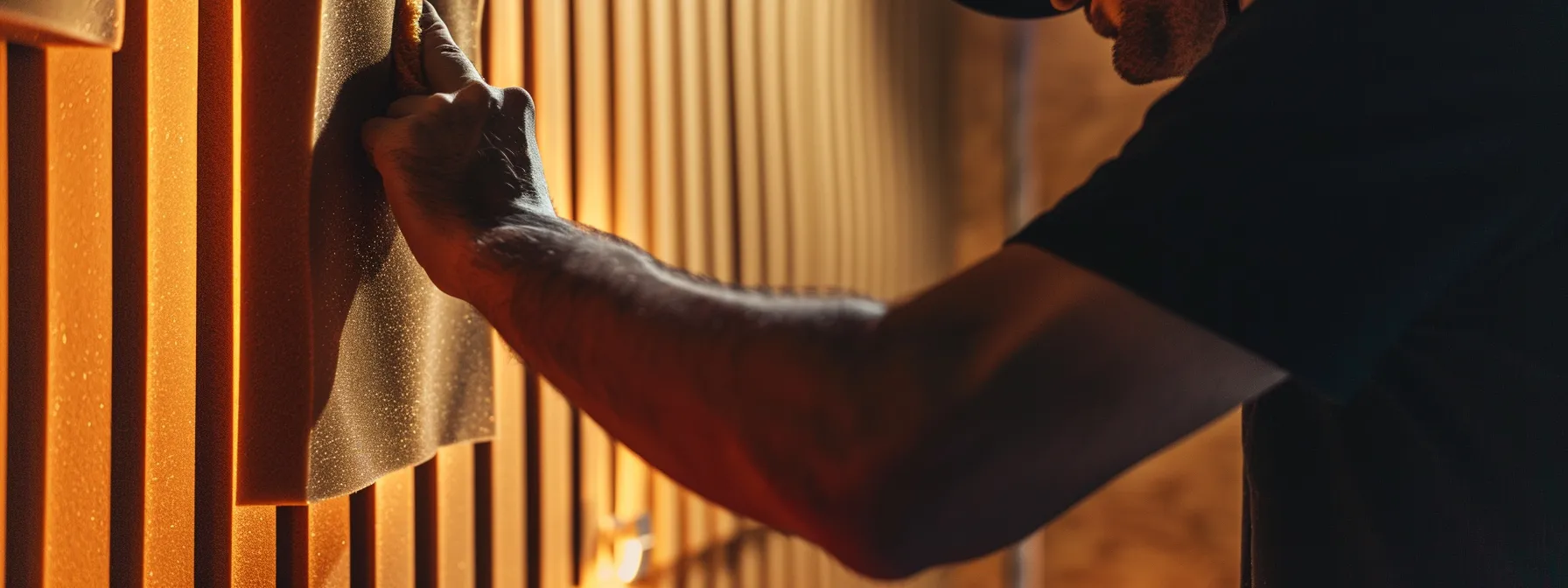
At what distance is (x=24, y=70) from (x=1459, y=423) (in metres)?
0.92

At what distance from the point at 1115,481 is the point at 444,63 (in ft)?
8.41

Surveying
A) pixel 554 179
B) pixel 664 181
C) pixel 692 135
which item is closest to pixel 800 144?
pixel 692 135

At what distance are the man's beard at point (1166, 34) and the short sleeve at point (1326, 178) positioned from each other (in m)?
0.34

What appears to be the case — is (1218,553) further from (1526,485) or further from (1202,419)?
(1202,419)

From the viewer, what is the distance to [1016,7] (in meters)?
1.19

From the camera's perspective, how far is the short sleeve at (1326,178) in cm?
47

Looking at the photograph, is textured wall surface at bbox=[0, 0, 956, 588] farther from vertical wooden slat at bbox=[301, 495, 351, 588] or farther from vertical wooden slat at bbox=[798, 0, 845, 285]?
vertical wooden slat at bbox=[798, 0, 845, 285]

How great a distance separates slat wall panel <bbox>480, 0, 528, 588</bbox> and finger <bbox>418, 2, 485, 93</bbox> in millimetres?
325

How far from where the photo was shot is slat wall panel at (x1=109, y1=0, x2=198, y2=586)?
72 cm

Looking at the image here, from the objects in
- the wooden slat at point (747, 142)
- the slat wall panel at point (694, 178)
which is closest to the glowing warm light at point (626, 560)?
the slat wall panel at point (694, 178)

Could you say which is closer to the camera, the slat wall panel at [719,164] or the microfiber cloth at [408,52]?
the microfiber cloth at [408,52]

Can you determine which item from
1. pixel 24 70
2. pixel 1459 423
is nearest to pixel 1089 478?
pixel 1459 423

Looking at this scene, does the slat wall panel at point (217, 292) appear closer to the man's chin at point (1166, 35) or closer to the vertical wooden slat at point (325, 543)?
the vertical wooden slat at point (325, 543)

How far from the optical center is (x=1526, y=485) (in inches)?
27.4
